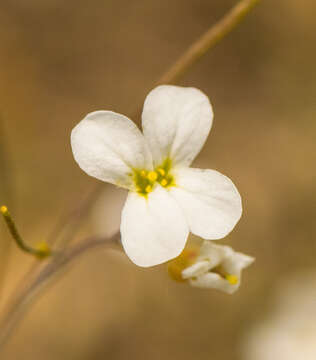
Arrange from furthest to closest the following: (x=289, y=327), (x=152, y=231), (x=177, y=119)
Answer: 1. (x=289, y=327)
2. (x=177, y=119)
3. (x=152, y=231)

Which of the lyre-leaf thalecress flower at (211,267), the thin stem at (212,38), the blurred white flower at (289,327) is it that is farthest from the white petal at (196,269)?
the blurred white flower at (289,327)

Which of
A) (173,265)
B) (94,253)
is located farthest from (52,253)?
(94,253)

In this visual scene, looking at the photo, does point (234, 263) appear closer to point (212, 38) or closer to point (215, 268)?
point (215, 268)

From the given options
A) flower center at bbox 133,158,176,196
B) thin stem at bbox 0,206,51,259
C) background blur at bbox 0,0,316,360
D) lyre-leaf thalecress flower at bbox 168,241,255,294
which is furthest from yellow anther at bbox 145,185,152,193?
background blur at bbox 0,0,316,360

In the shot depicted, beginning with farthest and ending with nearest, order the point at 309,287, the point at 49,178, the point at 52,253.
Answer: the point at 49,178
the point at 309,287
the point at 52,253

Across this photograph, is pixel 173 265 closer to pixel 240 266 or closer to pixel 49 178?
pixel 240 266

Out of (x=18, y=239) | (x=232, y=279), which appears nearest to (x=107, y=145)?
(x=18, y=239)
